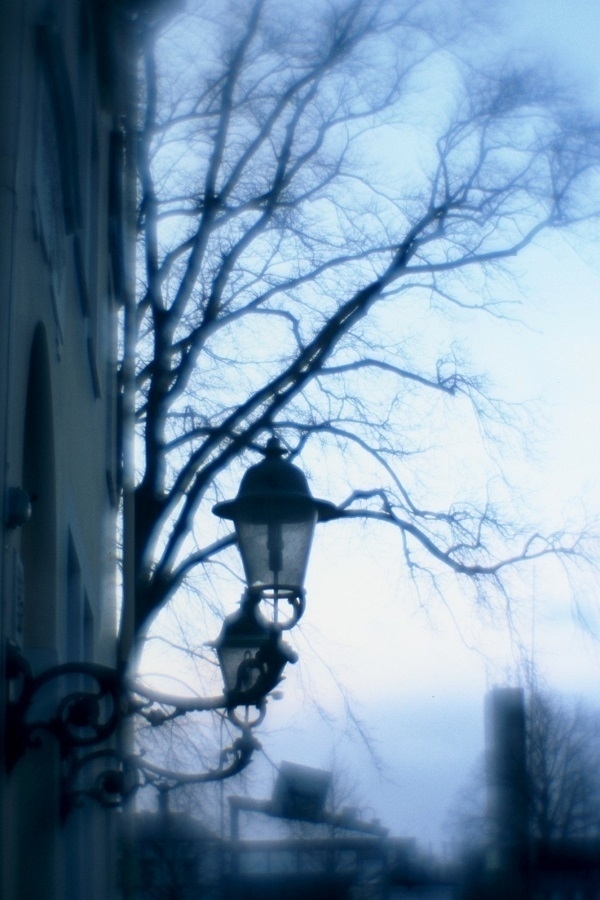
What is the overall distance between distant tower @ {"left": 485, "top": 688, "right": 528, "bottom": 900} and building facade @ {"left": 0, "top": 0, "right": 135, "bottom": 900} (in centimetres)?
318

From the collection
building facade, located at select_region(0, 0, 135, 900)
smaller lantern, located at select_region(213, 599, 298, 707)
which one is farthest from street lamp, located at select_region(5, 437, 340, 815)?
building facade, located at select_region(0, 0, 135, 900)

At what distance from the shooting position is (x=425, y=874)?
12789 millimetres

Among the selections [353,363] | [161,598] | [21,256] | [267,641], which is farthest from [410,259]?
[21,256]

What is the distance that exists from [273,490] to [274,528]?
6.7 inches

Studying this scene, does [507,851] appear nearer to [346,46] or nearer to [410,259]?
[410,259]

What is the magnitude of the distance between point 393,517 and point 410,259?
9.39 feet

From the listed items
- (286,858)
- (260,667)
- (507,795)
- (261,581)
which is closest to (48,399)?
(261,581)

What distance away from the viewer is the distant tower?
10.3 meters

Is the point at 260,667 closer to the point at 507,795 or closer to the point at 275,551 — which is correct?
the point at 275,551

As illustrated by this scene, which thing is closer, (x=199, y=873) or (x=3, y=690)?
(x=3, y=690)

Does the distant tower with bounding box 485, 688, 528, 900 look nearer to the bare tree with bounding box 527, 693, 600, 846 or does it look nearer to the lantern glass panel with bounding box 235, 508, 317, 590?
the bare tree with bounding box 527, 693, 600, 846

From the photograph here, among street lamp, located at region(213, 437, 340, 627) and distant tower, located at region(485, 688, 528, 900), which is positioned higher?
street lamp, located at region(213, 437, 340, 627)

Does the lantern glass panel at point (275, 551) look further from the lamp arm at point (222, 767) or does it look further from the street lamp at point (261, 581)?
the lamp arm at point (222, 767)

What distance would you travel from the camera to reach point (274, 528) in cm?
583
